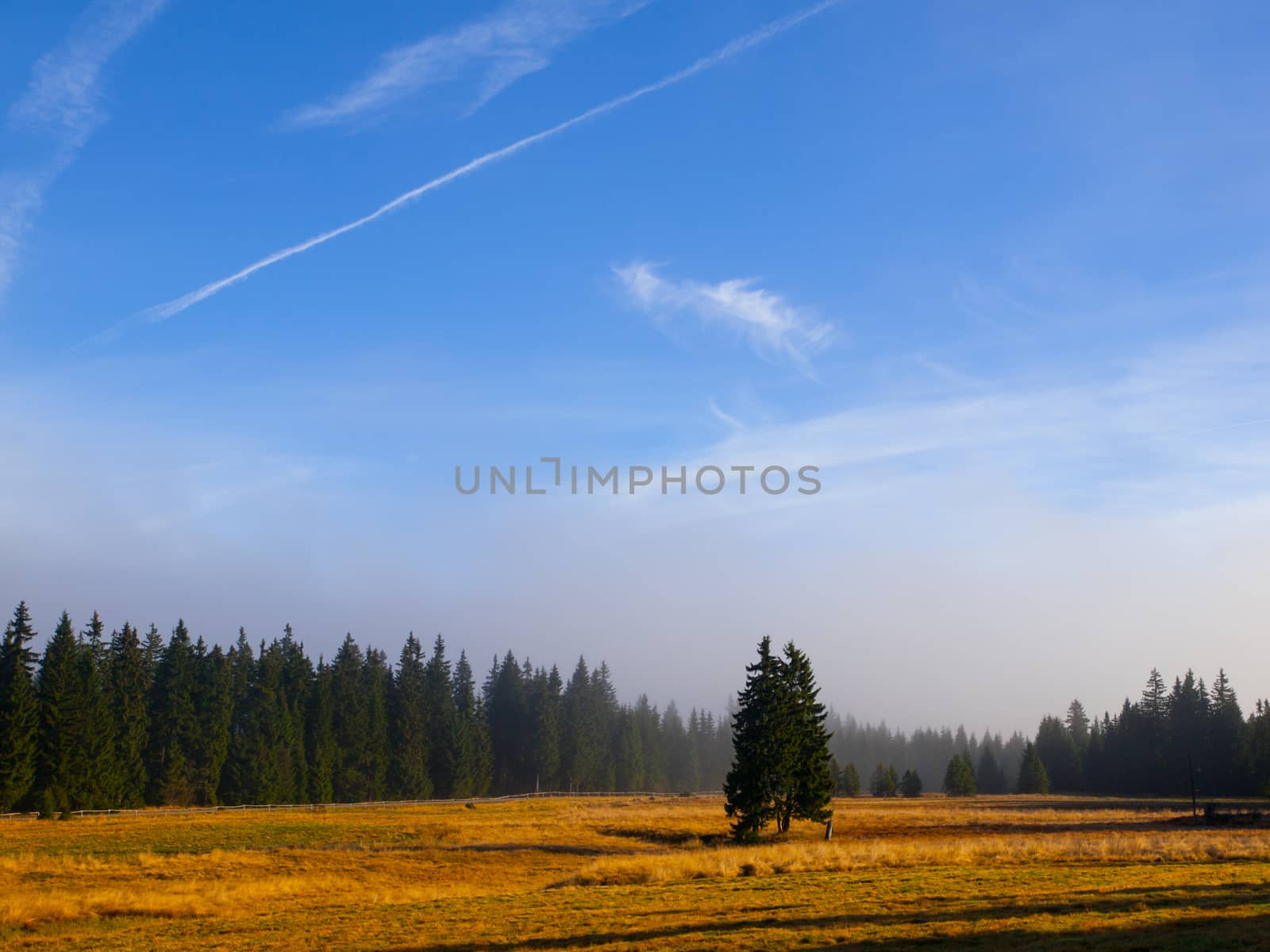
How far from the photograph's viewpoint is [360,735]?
9556cm

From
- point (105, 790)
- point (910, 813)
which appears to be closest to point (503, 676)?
point (105, 790)

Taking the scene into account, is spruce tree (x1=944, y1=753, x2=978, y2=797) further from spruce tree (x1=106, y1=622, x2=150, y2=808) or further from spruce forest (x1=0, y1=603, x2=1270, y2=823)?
spruce tree (x1=106, y1=622, x2=150, y2=808)

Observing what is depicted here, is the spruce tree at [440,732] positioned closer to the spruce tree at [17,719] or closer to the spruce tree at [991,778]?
the spruce tree at [17,719]

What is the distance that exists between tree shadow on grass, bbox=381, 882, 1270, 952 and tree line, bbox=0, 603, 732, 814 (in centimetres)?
6130

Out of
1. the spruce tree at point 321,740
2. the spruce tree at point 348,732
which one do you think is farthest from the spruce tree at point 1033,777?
the spruce tree at point 321,740

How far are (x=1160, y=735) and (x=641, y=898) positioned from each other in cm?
11732

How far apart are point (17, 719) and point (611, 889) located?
2275 inches

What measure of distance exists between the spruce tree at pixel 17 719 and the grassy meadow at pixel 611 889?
12.0 meters

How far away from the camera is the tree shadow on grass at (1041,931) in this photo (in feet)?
48.8

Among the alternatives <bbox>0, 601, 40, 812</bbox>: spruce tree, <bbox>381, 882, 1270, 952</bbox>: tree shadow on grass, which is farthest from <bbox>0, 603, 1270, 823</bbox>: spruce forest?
<bbox>381, 882, 1270, 952</bbox>: tree shadow on grass

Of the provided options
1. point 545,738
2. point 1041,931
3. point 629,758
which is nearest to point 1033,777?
point 629,758

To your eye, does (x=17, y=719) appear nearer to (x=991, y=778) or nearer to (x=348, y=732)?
(x=348, y=732)

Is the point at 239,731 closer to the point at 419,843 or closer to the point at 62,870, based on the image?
the point at 419,843

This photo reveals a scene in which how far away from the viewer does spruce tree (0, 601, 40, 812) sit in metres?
63.9
